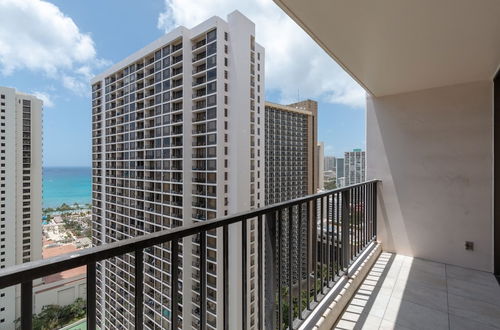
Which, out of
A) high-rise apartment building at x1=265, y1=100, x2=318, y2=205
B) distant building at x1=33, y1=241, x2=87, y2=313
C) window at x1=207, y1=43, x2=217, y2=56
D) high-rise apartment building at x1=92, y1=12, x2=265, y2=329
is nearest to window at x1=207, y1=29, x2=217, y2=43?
high-rise apartment building at x1=92, y1=12, x2=265, y2=329

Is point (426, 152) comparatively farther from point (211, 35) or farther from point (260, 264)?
point (211, 35)

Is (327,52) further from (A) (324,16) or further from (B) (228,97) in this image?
(B) (228,97)

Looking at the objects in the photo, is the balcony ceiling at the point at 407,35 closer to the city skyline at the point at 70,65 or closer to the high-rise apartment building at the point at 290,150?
the city skyline at the point at 70,65

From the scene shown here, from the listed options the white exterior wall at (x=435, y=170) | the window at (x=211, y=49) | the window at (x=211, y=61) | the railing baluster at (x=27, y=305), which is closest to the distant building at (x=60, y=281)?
the railing baluster at (x=27, y=305)

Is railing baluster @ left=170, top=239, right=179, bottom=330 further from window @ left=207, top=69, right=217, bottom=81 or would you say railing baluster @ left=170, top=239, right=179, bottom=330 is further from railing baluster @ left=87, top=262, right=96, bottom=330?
window @ left=207, top=69, right=217, bottom=81

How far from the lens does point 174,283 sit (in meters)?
0.84

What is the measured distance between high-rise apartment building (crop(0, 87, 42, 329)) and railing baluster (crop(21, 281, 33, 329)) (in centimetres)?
743

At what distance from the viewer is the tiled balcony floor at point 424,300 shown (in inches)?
67.4

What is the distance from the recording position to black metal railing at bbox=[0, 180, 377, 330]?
0.61 metres

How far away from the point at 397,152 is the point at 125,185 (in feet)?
52.2

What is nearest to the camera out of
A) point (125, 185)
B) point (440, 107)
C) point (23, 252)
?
point (440, 107)

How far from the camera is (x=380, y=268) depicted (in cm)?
255

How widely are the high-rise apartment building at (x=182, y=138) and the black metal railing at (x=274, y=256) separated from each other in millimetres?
6866

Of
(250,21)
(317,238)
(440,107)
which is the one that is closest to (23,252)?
(317,238)
